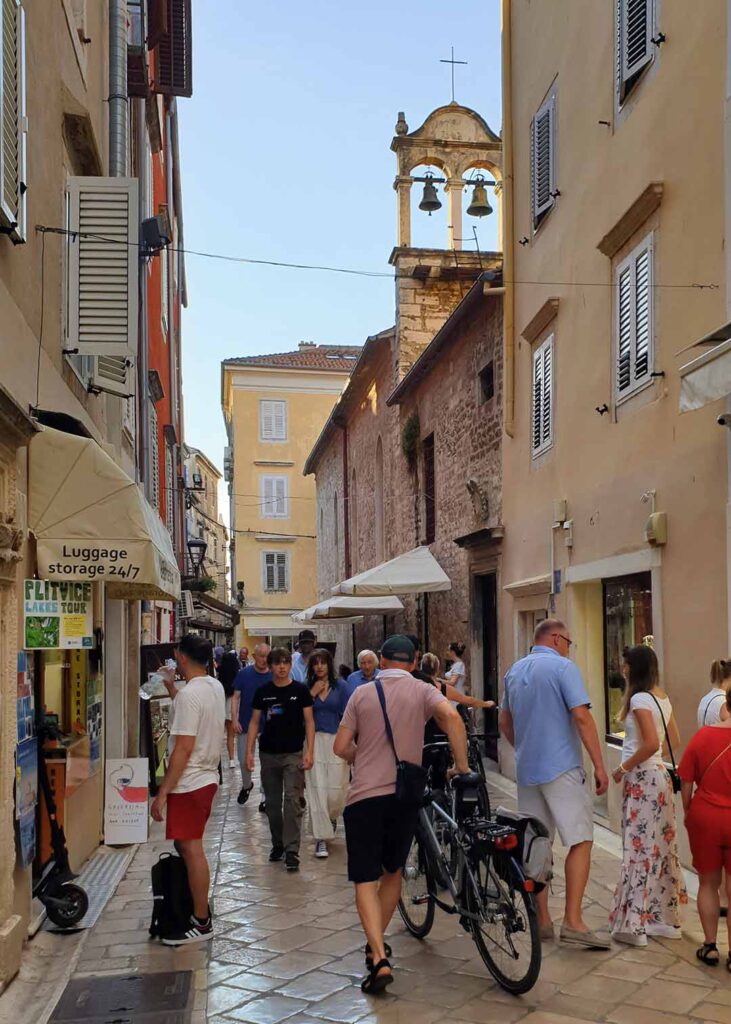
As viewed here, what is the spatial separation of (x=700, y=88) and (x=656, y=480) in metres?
2.90

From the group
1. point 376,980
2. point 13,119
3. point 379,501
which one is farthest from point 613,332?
point 379,501

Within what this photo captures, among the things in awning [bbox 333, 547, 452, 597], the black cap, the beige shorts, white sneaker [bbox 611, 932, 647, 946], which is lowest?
white sneaker [bbox 611, 932, 647, 946]

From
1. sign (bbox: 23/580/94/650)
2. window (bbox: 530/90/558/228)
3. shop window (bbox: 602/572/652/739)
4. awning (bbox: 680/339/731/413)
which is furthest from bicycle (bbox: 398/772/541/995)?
window (bbox: 530/90/558/228)

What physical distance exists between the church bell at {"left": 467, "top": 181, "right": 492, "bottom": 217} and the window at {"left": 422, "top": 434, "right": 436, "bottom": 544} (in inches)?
165

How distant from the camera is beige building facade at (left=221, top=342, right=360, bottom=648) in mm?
46812

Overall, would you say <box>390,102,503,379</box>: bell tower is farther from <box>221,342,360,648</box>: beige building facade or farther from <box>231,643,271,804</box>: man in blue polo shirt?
<box>221,342,360,648</box>: beige building facade

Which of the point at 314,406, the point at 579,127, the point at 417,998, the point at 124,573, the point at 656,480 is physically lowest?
the point at 417,998

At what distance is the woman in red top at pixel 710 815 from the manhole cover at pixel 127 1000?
267 centimetres

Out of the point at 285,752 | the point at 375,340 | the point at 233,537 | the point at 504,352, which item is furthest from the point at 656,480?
the point at 233,537

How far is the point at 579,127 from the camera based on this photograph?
10898mm

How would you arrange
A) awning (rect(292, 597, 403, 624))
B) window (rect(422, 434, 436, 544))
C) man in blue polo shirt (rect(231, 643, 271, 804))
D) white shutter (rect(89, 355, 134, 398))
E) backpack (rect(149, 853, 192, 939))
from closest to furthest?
1. backpack (rect(149, 853, 192, 939))
2. white shutter (rect(89, 355, 134, 398))
3. man in blue polo shirt (rect(231, 643, 271, 804))
4. awning (rect(292, 597, 403, 624))
5. window (rect(422, 434, 436, 544))

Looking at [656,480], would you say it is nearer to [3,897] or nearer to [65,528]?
[65,528]

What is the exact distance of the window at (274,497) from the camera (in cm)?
4797

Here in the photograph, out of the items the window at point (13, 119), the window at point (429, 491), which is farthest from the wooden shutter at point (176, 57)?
the window at point (13, 119)
